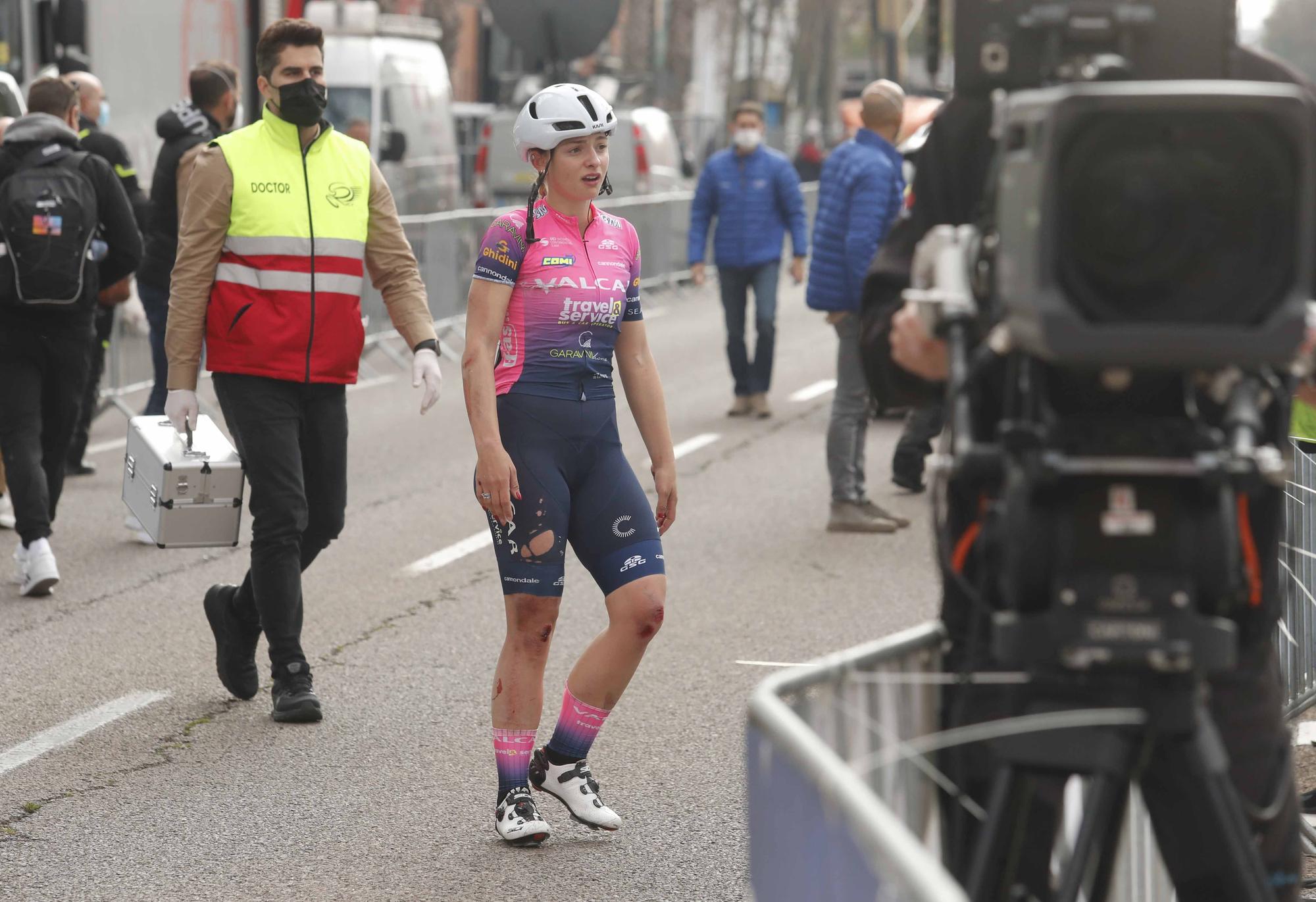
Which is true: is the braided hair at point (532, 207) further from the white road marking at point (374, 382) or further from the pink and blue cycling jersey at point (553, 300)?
the white road marking at point (374, 382)

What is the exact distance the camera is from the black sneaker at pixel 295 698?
240 inches

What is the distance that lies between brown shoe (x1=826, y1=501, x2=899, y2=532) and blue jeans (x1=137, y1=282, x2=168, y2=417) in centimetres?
347

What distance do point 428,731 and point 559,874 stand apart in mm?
1380

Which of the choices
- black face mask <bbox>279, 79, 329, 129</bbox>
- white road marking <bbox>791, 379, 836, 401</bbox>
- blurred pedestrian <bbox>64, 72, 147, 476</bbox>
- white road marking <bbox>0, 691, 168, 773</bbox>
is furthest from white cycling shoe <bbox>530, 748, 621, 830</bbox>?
white road marking <bbox>791, 379, 836, 401</bbox>

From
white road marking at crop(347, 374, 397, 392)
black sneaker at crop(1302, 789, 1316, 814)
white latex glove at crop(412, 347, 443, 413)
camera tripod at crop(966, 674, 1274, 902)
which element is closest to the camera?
camera tripod at crop(966, 674, 1274, 902)

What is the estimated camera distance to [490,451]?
4.75 meters

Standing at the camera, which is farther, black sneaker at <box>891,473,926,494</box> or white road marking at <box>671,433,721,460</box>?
white road marking at <box>671,433,721,460</box>

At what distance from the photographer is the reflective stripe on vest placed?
594cm

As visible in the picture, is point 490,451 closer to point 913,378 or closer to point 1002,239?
point 913,378

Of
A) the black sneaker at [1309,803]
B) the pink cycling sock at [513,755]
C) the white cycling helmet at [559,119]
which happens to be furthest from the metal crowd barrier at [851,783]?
the white cycling helmet at [559,119]

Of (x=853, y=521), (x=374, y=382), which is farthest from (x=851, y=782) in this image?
(x=374, y=382)

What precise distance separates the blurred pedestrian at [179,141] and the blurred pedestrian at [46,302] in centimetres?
→ 97

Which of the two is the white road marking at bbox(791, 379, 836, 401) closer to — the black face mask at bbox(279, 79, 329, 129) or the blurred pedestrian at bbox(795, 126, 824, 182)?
the black face mask at bbox(279, 79, 329, 129)

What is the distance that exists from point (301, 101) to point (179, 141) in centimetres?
386
